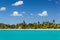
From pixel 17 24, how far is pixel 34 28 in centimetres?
959

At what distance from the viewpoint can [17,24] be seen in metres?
97.4

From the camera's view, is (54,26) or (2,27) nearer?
(54,26)

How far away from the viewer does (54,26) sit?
89.5 meters

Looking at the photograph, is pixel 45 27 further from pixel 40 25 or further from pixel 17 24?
pixel 17 24

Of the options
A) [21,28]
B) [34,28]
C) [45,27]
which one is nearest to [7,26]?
[21,28]

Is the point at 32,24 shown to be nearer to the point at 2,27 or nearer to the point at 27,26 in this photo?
the point at 27,26

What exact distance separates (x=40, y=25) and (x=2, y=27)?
74.9 feet

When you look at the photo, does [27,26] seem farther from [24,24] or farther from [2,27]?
[2,27]

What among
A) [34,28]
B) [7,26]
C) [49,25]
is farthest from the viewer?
[7,26]

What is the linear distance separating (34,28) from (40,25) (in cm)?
398

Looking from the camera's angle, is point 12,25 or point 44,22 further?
point 12,25

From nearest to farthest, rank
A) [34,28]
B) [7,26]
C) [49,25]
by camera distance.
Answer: [49,25] < [34,28] < [7,26]

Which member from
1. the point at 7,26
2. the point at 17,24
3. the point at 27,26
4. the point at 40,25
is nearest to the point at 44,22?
the point at 40,25

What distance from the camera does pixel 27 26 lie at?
93.7 metres
